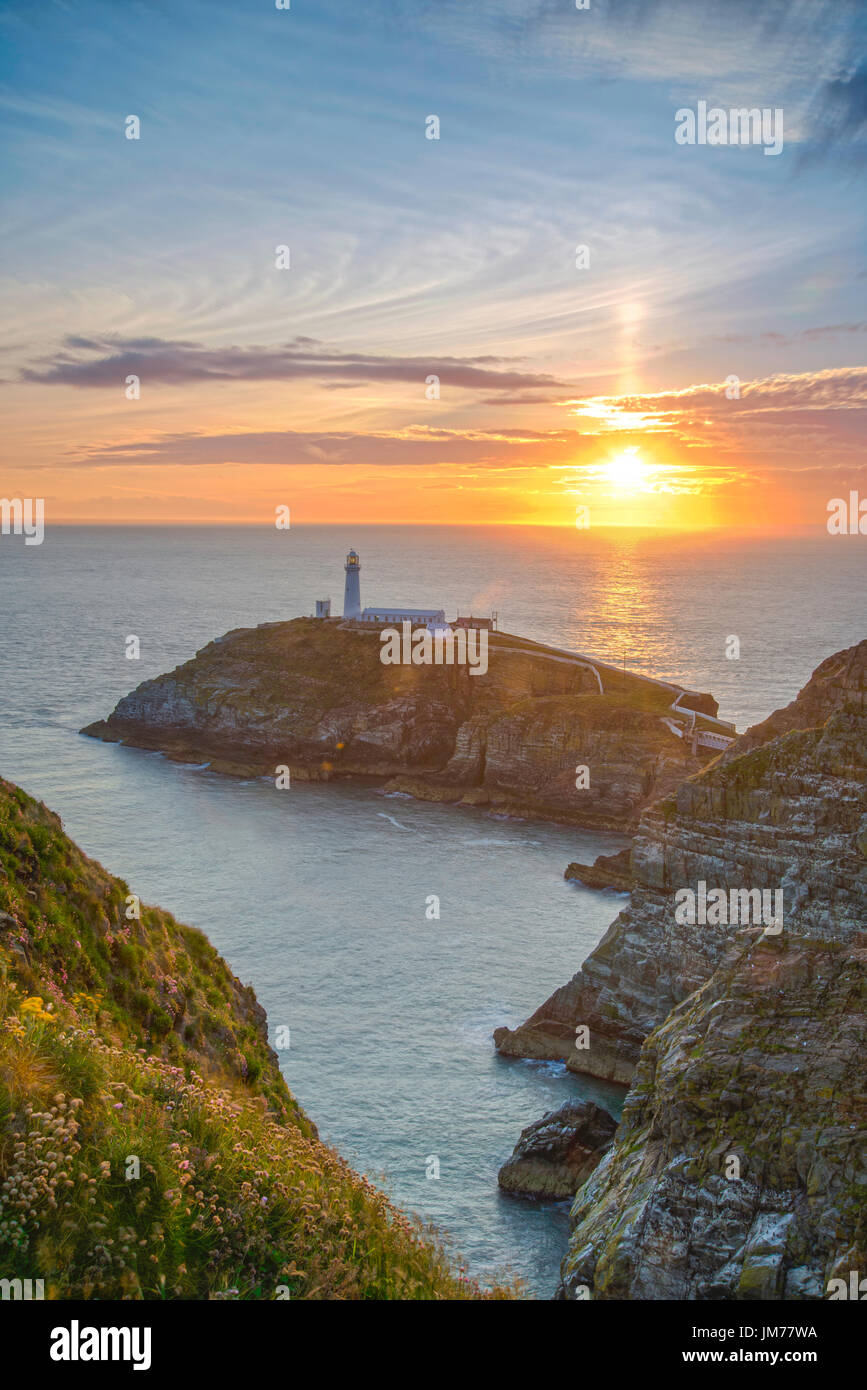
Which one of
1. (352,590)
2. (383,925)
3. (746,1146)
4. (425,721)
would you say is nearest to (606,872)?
(383,925)

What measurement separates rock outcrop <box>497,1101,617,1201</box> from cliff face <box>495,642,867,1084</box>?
15.7ft

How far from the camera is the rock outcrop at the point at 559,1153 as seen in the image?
92.8 ft

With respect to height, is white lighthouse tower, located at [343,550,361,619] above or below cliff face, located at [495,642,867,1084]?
above

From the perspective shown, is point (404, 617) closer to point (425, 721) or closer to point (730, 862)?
point (425, 721)

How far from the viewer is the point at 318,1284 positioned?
371 inches

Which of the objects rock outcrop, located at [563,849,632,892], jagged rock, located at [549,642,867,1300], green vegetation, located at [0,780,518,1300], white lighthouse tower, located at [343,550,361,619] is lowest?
rock outcrop, located at [563,849,632,892]

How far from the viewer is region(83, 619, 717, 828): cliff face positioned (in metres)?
69.4

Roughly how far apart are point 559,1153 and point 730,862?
9.76 metres

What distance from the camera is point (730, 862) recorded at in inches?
1250

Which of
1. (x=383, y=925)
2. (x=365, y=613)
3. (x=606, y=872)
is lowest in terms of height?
(x=383, y=925)

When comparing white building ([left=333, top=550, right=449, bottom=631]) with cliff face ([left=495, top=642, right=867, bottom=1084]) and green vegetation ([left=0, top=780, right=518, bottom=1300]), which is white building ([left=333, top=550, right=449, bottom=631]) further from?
green vegetation ([left=0, top=780, right=518, bottom=1300])

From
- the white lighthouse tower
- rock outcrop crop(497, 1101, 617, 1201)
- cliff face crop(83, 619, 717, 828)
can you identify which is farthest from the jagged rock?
the white lighthouse tower

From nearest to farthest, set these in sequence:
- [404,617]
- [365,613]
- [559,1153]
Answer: [559,1153]
[404,617]
[365,613]

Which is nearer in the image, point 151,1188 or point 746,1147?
point 151,1188
